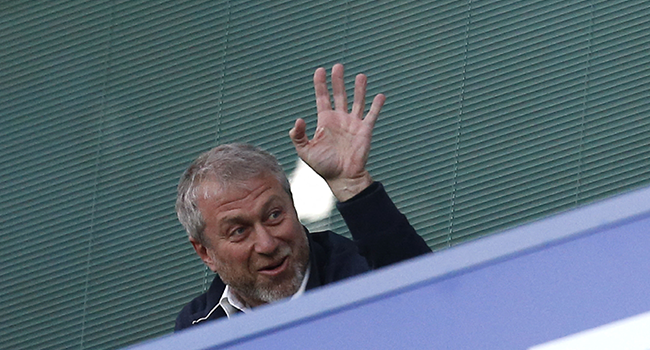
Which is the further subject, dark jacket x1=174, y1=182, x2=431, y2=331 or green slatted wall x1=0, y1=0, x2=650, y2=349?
green slatted wall x1=0, y1=0, x2=650, y2=349

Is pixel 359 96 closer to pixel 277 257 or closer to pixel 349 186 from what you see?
pixel 349 186

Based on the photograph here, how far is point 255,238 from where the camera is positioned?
3.00m

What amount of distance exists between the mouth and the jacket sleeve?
195 mm

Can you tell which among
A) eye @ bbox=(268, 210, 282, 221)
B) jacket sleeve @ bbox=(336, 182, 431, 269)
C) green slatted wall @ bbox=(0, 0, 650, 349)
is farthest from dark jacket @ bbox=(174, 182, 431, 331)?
green slatted wall @ bbox=(0, 0, 650, 349)

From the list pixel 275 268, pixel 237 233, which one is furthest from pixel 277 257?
pixel 237 233

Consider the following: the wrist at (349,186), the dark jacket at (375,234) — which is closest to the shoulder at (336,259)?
the dark jacket at (375,234)

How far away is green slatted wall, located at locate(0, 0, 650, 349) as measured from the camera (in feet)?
12.8

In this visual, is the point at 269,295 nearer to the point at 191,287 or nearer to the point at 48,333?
the point at 191,287

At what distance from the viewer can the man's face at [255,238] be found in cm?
296

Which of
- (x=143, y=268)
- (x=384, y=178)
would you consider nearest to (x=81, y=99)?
(x=143, y=268)

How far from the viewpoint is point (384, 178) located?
4059mm

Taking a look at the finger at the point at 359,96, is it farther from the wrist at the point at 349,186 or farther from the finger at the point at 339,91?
the wrist at the point at 349,186

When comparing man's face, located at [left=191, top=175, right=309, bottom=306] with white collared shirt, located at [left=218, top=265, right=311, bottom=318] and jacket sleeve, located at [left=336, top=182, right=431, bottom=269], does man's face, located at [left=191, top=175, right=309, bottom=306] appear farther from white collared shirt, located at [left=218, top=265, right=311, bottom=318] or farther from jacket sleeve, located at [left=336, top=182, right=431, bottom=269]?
jacket sleeve, located at [left=336, top=182, right=431, bottom=269]

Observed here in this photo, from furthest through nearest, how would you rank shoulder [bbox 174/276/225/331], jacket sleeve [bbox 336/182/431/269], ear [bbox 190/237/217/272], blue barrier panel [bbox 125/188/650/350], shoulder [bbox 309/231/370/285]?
1. ear [bbox 190/237/217/272]
2. shoulder [bbox 174/276/225/331]
3. shoulder [bbox 309/231/370/285]
4. jacket sleeve [bbox 336/182/431/269]
5. blue barrier panel [bbox 125/188/650/350]
